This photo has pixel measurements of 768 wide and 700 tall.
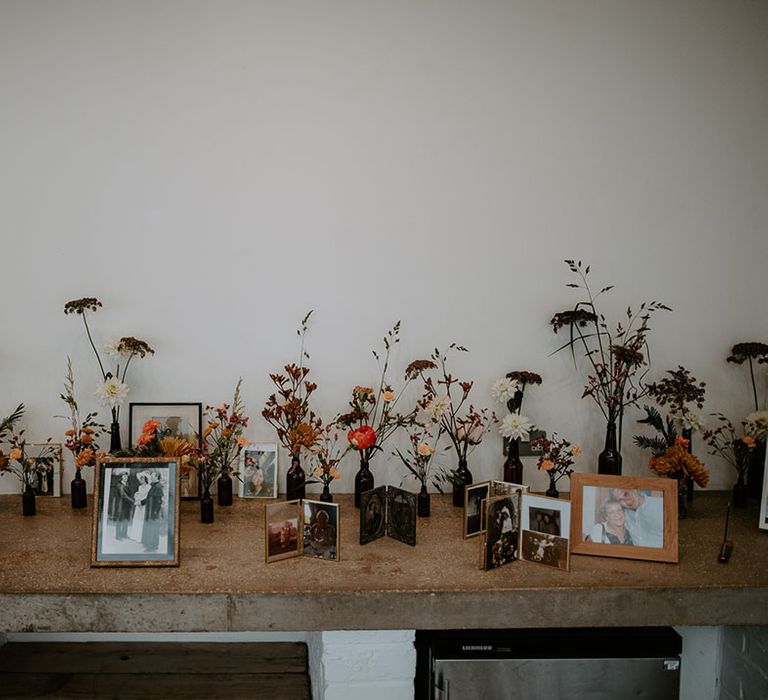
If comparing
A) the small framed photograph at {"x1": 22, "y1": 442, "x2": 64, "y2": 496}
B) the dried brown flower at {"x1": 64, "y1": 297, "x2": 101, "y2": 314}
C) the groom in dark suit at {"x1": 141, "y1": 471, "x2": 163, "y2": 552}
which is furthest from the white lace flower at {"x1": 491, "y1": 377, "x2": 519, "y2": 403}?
the small framed photograph at {"x1": 22, "y1": 442, "x2": 64, "y2": 496}

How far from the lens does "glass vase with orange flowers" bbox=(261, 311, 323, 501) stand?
2.19 meters

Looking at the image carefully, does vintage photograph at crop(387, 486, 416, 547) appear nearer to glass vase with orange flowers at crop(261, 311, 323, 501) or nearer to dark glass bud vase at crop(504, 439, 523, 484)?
glass vase with orange flowers at crop(261, 311, 323, 501)

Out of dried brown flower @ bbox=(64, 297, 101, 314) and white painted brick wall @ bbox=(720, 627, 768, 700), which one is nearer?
white painted brick wall @ bbox=(720, 627, 768, 700)

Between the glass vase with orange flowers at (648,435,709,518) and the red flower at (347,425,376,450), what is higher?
the red flower at (347,425,376,450)

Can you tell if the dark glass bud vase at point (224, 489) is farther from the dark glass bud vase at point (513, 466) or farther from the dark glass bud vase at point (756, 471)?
the dark glass bud vase at point (756, 471)

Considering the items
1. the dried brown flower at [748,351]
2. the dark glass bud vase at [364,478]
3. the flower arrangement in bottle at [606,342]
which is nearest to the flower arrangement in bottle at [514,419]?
the flower arrangement in bottle at [606,342]

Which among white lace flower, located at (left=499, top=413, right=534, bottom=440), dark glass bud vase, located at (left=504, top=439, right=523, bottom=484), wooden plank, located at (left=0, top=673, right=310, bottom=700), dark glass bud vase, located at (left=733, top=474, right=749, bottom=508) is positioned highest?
white lace flower, located at (left=499, top=413, right=534, bottom=440)

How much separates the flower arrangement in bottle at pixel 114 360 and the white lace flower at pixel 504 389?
4.55ft

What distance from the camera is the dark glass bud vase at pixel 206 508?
2.19m

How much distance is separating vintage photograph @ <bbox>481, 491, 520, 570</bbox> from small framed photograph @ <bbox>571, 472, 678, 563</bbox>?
0.67 feet

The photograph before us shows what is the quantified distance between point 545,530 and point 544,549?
6 centimetres

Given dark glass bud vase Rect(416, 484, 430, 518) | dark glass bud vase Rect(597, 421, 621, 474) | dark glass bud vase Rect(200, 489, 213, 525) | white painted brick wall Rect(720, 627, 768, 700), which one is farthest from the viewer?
dark glass bud vase Rect(597, 421, 621, 474)

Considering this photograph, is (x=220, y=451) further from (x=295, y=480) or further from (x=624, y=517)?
(x=624, y=517)

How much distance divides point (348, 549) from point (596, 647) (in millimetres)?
829
